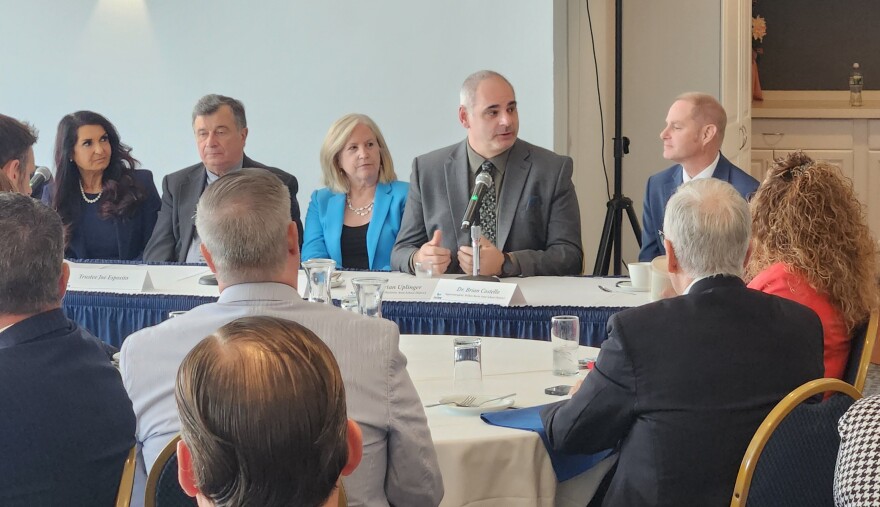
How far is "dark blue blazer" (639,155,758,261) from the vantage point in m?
3.96

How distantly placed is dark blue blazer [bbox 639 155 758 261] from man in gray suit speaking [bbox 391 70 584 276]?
425mm

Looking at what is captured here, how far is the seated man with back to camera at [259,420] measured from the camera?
852 millimetres

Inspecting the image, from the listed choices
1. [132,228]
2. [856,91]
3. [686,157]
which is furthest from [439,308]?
[856,91]

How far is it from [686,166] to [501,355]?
1.90m

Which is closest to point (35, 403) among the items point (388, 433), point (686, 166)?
point (388, 433)

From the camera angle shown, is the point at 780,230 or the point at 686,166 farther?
the point at 686,166

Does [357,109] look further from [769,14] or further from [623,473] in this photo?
[623,473]

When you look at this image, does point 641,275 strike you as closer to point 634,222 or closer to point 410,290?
point 410,290

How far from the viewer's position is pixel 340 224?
4.16 meters

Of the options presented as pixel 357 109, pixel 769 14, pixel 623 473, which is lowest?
pixel 623 473

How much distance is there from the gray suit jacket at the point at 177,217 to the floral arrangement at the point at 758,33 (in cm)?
399

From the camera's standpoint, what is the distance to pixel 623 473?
1815mm

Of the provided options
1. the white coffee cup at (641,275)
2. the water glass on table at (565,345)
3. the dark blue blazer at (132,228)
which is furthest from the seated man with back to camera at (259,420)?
the dark blue blazer at (132,228)

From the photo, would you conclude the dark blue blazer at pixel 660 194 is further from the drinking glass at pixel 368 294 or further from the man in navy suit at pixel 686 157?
the drinking glass at pixel 368 294
